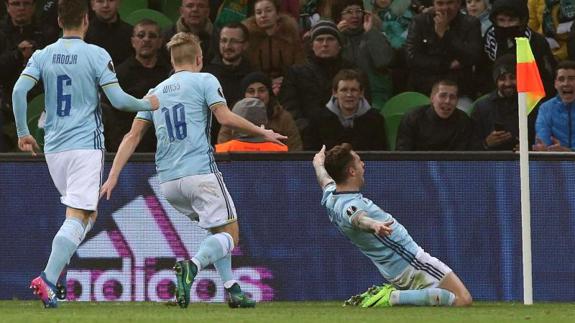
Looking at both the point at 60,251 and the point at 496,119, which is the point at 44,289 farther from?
the point at 496,119

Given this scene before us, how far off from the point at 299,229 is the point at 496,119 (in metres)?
2.61

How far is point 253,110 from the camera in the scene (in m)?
12.6

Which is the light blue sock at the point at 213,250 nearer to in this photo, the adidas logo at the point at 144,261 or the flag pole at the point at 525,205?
the adidas logo at the point at 144,261

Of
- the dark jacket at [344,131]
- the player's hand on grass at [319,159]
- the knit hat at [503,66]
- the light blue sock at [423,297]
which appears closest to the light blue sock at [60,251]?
the player's hand on grass at [319,159]

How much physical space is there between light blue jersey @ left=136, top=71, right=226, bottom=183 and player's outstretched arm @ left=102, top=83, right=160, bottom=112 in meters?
0.29

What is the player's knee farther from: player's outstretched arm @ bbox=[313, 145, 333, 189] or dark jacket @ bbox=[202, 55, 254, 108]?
dark jacket @ bbox=[202, 55, 254, 108]

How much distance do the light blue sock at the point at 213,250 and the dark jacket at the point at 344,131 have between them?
347cm

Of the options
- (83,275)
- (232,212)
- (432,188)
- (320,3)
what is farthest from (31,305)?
(320,3)

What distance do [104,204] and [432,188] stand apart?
2712 mm

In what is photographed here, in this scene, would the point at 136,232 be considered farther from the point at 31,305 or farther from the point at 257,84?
the point at 257,84

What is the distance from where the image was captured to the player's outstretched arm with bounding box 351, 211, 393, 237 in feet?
33.0

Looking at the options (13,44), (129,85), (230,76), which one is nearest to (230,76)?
(230,76)

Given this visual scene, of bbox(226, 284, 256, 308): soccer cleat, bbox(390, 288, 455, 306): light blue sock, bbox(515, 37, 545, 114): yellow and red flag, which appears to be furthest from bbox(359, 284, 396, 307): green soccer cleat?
bbox(515, 37, 545, 114): yellow and red flag

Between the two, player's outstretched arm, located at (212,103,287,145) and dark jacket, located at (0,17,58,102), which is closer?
player's outstretched arm, located at (212,103,287,145)
